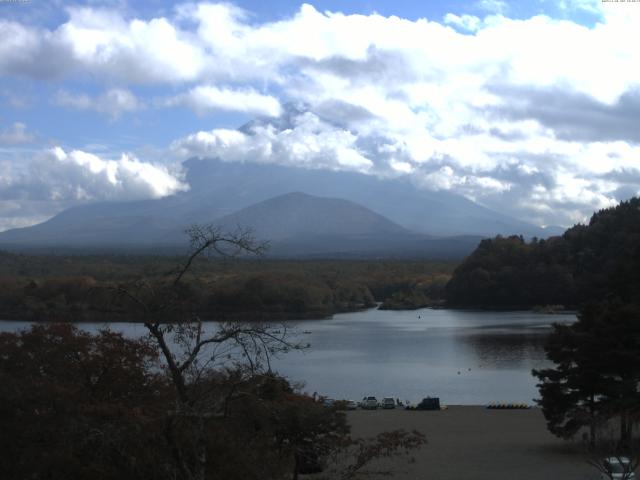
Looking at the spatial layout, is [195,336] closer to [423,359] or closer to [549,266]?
[423,359]

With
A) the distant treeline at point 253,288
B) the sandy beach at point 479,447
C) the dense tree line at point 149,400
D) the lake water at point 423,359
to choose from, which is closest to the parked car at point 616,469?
the dense tree line at point 149,400

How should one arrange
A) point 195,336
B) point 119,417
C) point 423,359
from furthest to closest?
point 423,359 < point 119,417 < point 195,336

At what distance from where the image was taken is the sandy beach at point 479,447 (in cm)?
1217

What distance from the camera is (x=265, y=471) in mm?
6555

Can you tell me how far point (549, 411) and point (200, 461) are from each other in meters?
9.74

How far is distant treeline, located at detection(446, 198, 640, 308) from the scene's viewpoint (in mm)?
53719

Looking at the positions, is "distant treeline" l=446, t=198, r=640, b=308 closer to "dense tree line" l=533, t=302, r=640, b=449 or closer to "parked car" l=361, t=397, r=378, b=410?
"parked car" l=361, t=397, r=378, b=410

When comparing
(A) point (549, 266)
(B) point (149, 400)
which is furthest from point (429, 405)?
(A) point (549, 266)

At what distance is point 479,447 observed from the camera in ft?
47.7

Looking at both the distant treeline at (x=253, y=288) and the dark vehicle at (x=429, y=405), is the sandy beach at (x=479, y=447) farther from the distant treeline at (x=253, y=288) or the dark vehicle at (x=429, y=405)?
the distant treeline at (x=253, y=288)

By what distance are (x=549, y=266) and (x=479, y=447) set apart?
44.9 m

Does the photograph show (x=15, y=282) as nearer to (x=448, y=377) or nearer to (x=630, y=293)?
(x=448, y=377)

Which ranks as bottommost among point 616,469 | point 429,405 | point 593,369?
point 429,405

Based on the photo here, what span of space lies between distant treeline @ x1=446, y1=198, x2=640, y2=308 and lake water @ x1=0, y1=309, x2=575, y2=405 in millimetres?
5853
